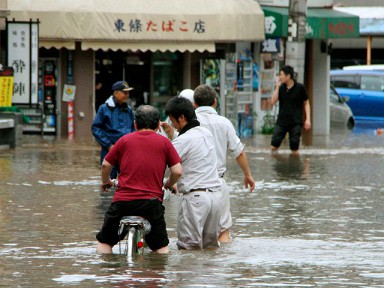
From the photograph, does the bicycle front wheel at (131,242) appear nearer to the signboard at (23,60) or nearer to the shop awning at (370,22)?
the signboard at (23,60)

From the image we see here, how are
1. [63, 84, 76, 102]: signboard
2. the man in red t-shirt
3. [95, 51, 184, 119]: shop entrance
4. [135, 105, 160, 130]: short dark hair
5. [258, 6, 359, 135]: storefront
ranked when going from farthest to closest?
[258, 6, 359, 135]: storefront < [95, 51, 184, 119]: shop entrance < [63, 84, 76, 102]: signboard < [135, 105, 160, 130]: short dark hair < the man in red t-shirt

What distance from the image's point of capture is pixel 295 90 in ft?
79.6

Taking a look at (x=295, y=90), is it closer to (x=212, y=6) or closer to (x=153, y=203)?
(x=212, y=6)

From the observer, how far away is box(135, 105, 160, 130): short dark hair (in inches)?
422

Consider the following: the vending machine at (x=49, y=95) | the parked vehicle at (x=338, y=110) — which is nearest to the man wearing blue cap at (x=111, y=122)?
the vending machine at (x=49, y=95)

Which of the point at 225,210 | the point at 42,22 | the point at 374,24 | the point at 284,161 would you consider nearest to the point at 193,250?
the point at 225,210

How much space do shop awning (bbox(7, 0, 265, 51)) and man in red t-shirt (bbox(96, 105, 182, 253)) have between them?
60.2 ft

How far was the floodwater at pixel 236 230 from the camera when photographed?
9844mm

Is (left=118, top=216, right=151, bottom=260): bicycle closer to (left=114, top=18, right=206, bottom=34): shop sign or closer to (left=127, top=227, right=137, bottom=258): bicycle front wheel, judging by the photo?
(left=127, top=227, right=137, bottom=258): bicycle front wheel

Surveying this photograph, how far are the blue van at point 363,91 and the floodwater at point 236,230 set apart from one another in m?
17.5

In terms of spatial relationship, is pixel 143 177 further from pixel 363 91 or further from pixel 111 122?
pixel 363 91

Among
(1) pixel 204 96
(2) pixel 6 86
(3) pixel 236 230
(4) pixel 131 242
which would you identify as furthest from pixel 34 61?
(4) pixel 131 242

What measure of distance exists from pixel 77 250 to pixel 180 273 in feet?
5.72

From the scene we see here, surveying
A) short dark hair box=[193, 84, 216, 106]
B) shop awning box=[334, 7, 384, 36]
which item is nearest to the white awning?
short dark hair box=[193, 84, 216, 106]
